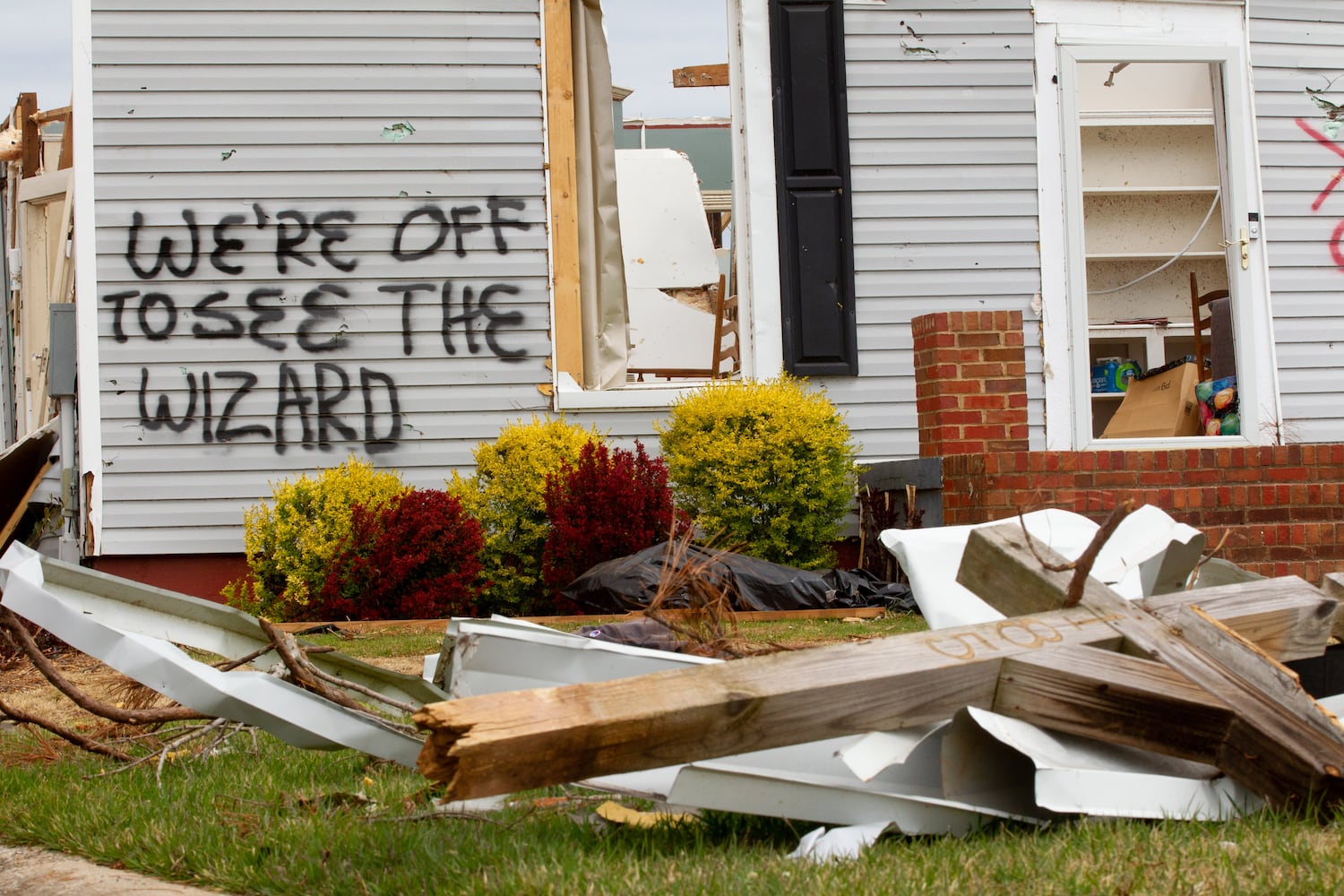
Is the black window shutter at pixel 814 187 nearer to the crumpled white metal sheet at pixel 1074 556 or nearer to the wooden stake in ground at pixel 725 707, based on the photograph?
the crumpled white metal sheet at pixel 1074 556

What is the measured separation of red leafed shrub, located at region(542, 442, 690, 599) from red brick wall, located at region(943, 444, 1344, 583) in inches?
63.1

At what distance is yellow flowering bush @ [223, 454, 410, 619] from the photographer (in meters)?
7.09

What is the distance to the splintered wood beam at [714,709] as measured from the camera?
1.83 meters

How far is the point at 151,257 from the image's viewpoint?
7996 mm

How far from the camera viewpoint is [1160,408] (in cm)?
927

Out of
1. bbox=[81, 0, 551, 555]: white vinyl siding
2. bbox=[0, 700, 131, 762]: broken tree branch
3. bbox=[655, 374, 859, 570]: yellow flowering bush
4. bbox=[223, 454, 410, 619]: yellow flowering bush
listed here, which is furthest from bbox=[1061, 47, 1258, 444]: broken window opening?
bbox=[0, 700, 131, 762]: broken tree branch

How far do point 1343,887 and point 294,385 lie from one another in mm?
7066

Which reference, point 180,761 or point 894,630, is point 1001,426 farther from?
point 180,761

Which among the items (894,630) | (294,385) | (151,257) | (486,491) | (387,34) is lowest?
(894,630)

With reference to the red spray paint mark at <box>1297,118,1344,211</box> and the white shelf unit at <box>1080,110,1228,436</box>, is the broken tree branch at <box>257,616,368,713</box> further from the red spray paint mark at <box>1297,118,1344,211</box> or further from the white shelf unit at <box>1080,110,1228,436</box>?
the white shelf unit at <box>1080,110,1228,436</box>

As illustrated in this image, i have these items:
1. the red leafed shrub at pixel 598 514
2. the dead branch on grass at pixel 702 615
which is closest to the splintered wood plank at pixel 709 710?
the dead branch on grass at pixel 702 615

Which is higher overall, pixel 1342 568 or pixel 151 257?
pixel 151 257

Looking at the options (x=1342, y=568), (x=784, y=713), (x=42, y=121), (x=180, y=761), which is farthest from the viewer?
(x=42, y=121)

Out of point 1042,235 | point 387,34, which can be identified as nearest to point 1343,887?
point 1042,235
